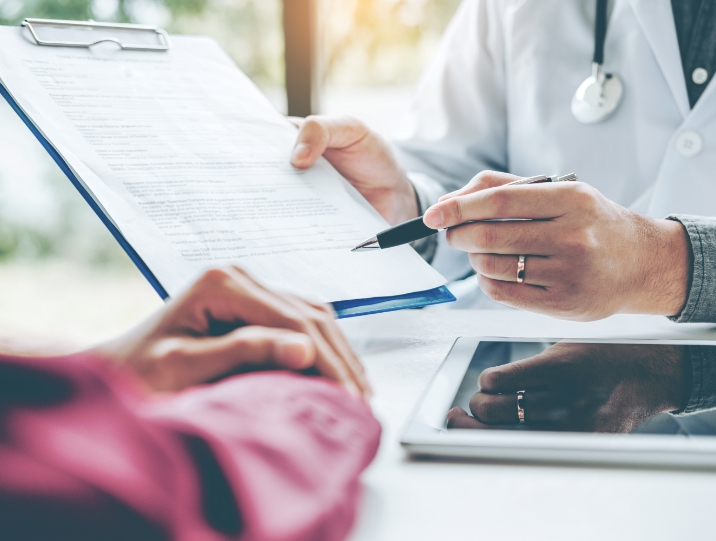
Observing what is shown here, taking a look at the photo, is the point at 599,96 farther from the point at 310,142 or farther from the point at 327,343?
the point at 327,343

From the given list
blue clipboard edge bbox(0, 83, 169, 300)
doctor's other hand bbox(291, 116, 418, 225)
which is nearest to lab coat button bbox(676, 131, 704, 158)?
doctor's other hand bbox(291, 116, 418, 225)

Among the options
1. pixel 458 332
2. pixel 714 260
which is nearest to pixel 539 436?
pixel 458 332

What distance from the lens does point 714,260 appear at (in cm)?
57

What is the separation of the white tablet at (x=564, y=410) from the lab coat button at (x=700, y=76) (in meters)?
0.49

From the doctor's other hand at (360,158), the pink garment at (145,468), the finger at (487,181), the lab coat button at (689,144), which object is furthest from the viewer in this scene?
the lab coat button at (689,144)

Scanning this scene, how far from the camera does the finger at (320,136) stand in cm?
65

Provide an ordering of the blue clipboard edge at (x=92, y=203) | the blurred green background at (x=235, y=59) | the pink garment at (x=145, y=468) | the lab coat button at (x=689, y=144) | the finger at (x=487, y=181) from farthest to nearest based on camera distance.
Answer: the blurred green background at (x=235, y=59)
the lab coat button at (x=689, y=144)
the finger at (x=487, y=181)
the blue clipboard edge at (x=92, y=203)
the pink garment at (x=145, y=468)

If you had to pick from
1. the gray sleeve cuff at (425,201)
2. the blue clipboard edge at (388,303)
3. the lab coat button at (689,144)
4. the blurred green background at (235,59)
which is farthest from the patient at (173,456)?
the blurred green background at (235,59)

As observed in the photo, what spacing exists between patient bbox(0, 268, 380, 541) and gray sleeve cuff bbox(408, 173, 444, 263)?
0.57 meters

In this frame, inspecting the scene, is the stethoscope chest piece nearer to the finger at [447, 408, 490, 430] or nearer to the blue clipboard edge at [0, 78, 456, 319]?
the blue clipboard edge at [0, 78, 456, 319]

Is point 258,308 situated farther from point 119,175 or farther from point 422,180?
point 422,180

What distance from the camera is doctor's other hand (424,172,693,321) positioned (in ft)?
1.63

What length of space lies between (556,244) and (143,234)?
33cm

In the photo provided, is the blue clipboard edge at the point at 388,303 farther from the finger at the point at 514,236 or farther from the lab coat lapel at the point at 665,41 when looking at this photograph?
the lab coat lapel at the point at 665,41
